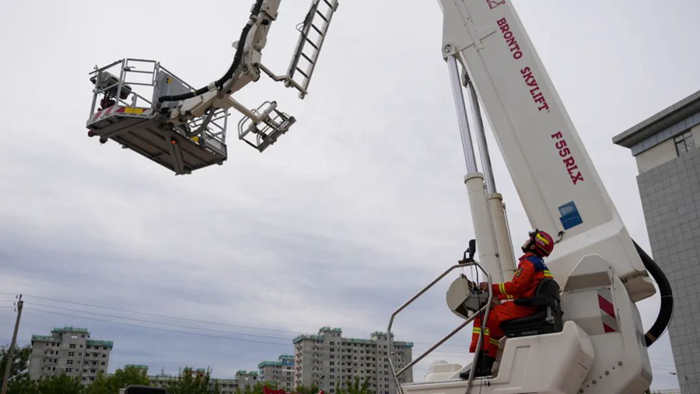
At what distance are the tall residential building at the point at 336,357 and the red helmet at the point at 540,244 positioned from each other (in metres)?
87.9

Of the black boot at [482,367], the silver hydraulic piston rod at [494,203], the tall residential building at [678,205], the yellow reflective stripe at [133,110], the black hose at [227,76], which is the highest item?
the tall residential building at [678,205]

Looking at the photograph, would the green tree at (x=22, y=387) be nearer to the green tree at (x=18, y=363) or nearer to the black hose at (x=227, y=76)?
the green tree at (x=18, y=363)

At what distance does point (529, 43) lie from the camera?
19.9 ft

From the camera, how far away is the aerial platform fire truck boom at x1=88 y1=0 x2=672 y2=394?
172 inches

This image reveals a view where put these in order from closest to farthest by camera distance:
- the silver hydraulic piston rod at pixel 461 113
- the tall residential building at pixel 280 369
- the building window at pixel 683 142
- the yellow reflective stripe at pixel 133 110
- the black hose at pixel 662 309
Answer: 1. the black hose at pixel 662 309
2. the silver hydraulic piston rod at pixel 461 113
3. the yellow reflective stripe at pixel 133 110
4. the building window at pixel 683 142
5. the tall residential building at pixel 280 369

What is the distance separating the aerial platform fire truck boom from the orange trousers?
9 cm

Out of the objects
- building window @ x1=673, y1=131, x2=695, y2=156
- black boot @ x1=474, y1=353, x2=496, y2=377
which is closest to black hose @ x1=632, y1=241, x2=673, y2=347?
black boot @ x1=474, y1=353, x2=496, y2=377

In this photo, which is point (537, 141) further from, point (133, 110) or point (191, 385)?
point (191, 385)

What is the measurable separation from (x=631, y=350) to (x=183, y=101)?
6595 mm

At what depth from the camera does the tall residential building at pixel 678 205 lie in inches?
1220

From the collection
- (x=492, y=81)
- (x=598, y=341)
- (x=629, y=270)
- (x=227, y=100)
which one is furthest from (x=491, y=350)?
(x=227, y=100)

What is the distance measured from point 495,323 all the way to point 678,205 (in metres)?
34.3

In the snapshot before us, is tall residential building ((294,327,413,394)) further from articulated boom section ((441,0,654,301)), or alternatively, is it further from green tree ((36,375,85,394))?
articulated boom section ((441,0,654,301))

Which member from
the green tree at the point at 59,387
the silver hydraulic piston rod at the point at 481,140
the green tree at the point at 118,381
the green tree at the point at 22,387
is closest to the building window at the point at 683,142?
the silver hydraulic piston rod at the point at 481,140
